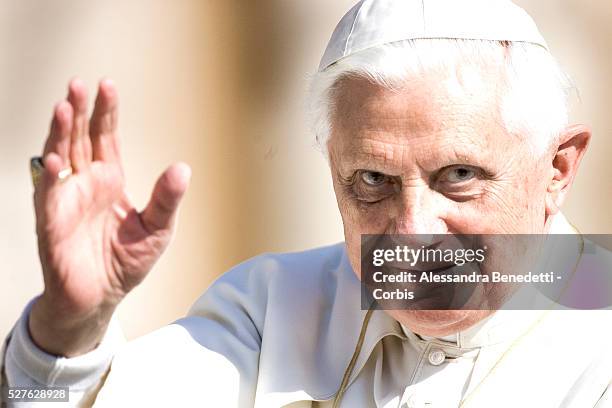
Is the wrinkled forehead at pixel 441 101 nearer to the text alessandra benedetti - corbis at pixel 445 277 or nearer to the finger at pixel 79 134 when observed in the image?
the text alessandra benedetti - corbis at pixel 445 277

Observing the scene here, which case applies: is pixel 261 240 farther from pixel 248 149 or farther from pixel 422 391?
pixel 422 391

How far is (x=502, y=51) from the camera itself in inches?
127

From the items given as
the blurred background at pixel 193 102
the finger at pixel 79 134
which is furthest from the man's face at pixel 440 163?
the blurred background at pixel 193 102

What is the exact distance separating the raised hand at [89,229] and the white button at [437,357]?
93 centimetres

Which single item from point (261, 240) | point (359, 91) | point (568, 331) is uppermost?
point (359, 91)

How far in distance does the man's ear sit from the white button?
498mm

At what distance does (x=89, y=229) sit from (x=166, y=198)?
232mm

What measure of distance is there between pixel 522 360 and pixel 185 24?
3785 millimetres

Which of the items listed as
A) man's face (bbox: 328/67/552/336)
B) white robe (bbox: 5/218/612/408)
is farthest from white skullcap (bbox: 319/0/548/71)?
white robe (bbox: 5/218/612/408)

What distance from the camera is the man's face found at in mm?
3113

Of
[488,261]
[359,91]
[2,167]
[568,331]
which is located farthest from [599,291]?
[2,167]

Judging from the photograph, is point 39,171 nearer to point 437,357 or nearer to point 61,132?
point 61,132

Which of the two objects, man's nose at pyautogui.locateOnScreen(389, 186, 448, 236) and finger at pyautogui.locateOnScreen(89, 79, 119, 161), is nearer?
finger at pyautogui.locateOnScreen(89, 79, 119, 161)

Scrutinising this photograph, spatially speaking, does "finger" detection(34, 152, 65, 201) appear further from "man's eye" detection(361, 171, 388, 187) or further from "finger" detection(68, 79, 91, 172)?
"man's eye" detection(361, 171, 388, 187)
